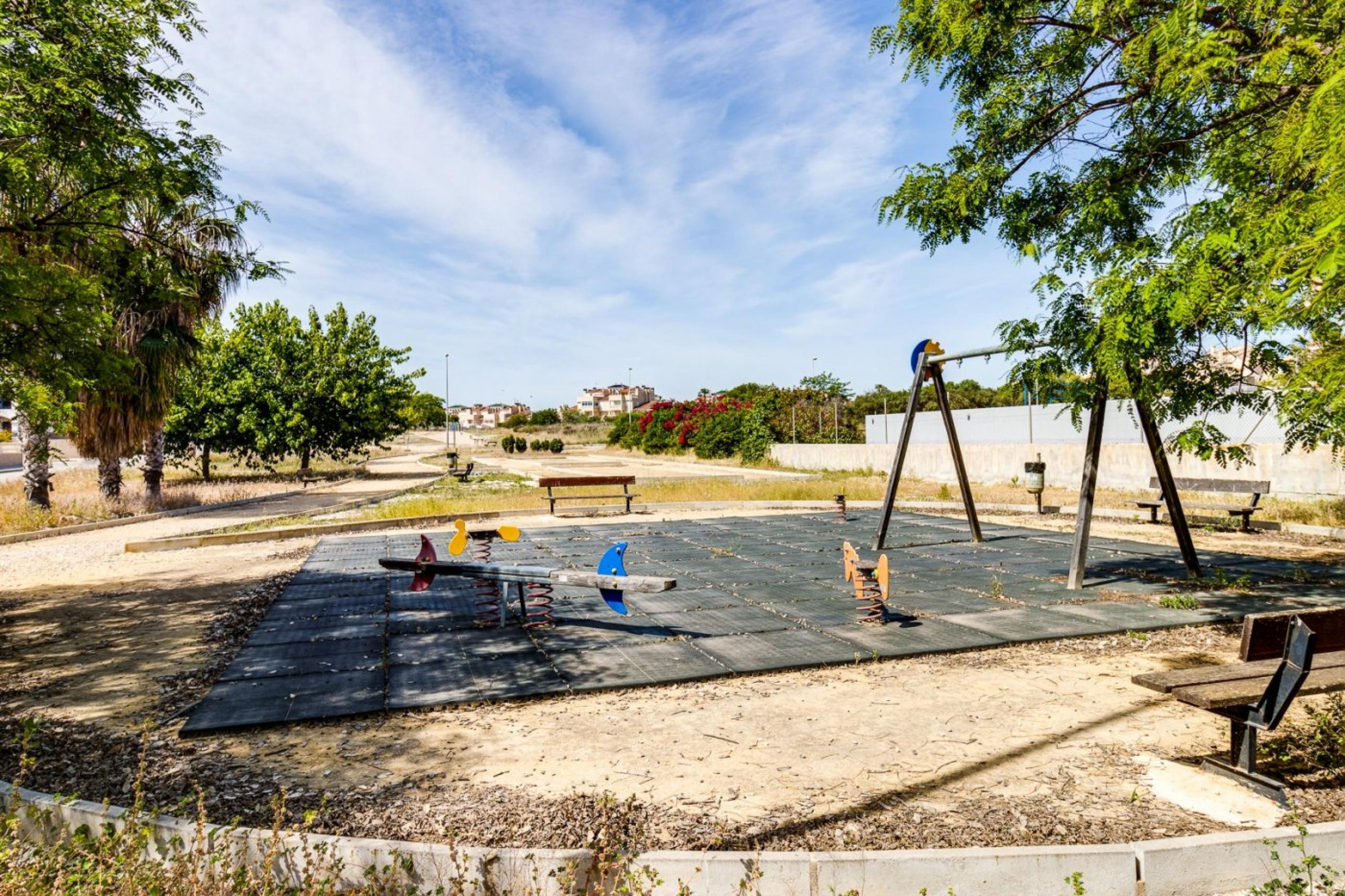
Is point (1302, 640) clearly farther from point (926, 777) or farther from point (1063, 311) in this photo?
point (1063, 311)

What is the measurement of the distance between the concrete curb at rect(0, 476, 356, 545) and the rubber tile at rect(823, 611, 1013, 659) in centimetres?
1577

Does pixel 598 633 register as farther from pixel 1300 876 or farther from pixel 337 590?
pixel 1300 876

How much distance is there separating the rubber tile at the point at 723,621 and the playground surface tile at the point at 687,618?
0.08ft

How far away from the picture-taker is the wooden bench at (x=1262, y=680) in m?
3.42

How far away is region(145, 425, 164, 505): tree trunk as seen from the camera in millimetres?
19922

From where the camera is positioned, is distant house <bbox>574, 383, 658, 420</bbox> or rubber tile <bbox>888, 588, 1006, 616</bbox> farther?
distant house <bbox>574, 383, 658, 420</bbox>

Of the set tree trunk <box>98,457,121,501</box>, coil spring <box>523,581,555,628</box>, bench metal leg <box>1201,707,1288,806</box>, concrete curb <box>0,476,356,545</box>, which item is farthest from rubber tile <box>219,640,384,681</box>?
tree trunk <box>98,457,121,501</box>

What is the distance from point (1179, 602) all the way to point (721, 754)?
5.78m

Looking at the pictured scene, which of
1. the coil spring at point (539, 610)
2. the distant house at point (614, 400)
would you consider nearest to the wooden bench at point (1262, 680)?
the coil spring at point (539, 610)

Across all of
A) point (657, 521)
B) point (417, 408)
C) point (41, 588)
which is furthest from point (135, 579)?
point (417, 408)

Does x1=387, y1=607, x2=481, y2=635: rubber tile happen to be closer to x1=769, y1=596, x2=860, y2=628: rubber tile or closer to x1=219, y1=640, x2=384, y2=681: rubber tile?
x1=219, y1=640, x2=384, y2=681: rubber tile

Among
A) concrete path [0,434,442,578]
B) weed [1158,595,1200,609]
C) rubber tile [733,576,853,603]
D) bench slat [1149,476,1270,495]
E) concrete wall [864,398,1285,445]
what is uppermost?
concrete wall [864,398,1285,445]

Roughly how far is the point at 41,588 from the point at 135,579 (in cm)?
98

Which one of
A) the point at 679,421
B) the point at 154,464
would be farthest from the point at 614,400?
the point at 154,464
